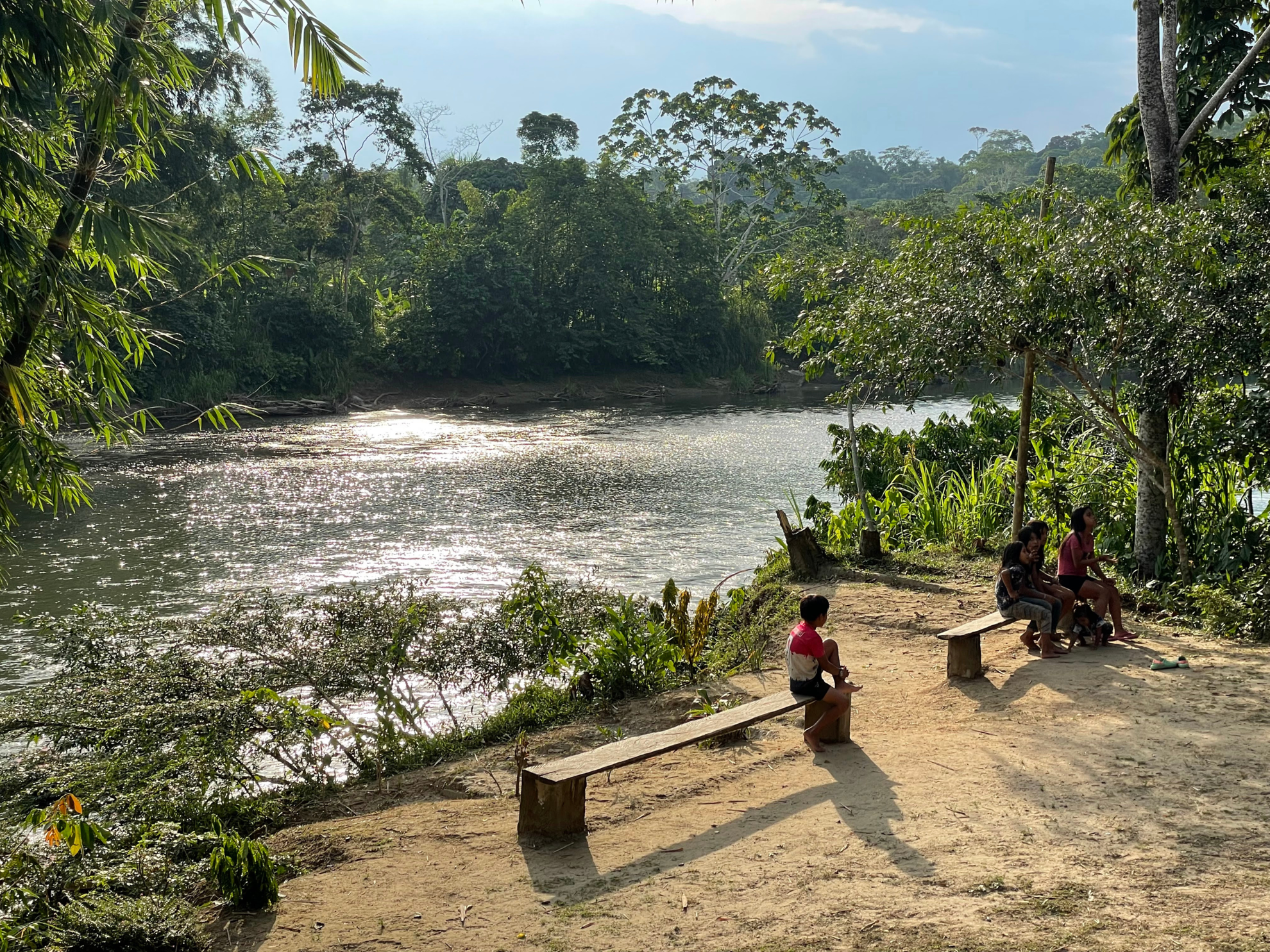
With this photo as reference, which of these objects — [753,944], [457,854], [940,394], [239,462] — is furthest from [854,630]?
[940,394]

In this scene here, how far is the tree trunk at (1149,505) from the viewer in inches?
344

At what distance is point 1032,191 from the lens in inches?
374

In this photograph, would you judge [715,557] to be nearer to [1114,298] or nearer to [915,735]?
[1114,298]

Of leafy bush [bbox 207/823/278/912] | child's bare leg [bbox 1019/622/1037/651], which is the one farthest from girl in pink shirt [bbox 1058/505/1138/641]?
leafy bush [bbox 207/823/278/912]

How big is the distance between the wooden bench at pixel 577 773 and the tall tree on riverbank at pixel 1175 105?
4.72m

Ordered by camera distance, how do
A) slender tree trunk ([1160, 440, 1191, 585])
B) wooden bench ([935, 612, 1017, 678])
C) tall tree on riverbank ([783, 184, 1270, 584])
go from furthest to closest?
slender tree trunk ([1160, 440, 1191, 585]) < tall tree on riverbank ([783, 184, 1270, 584]) < wooden bench ([935, 612, 1017, 678])

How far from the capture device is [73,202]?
14.1ft

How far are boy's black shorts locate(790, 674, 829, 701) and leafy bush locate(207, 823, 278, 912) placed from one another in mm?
2966

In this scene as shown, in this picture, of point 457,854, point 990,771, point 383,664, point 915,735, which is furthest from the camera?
point 383,664

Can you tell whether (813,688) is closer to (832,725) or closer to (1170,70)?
(832,725)

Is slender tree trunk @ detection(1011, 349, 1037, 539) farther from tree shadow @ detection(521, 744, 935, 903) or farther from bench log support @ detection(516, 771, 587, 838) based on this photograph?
bench log support @ detection(516, 771, 587, 838)

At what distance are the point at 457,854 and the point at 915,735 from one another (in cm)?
280

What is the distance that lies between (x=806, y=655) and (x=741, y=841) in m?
1.44

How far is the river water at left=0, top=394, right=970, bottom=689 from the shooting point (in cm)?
1398
